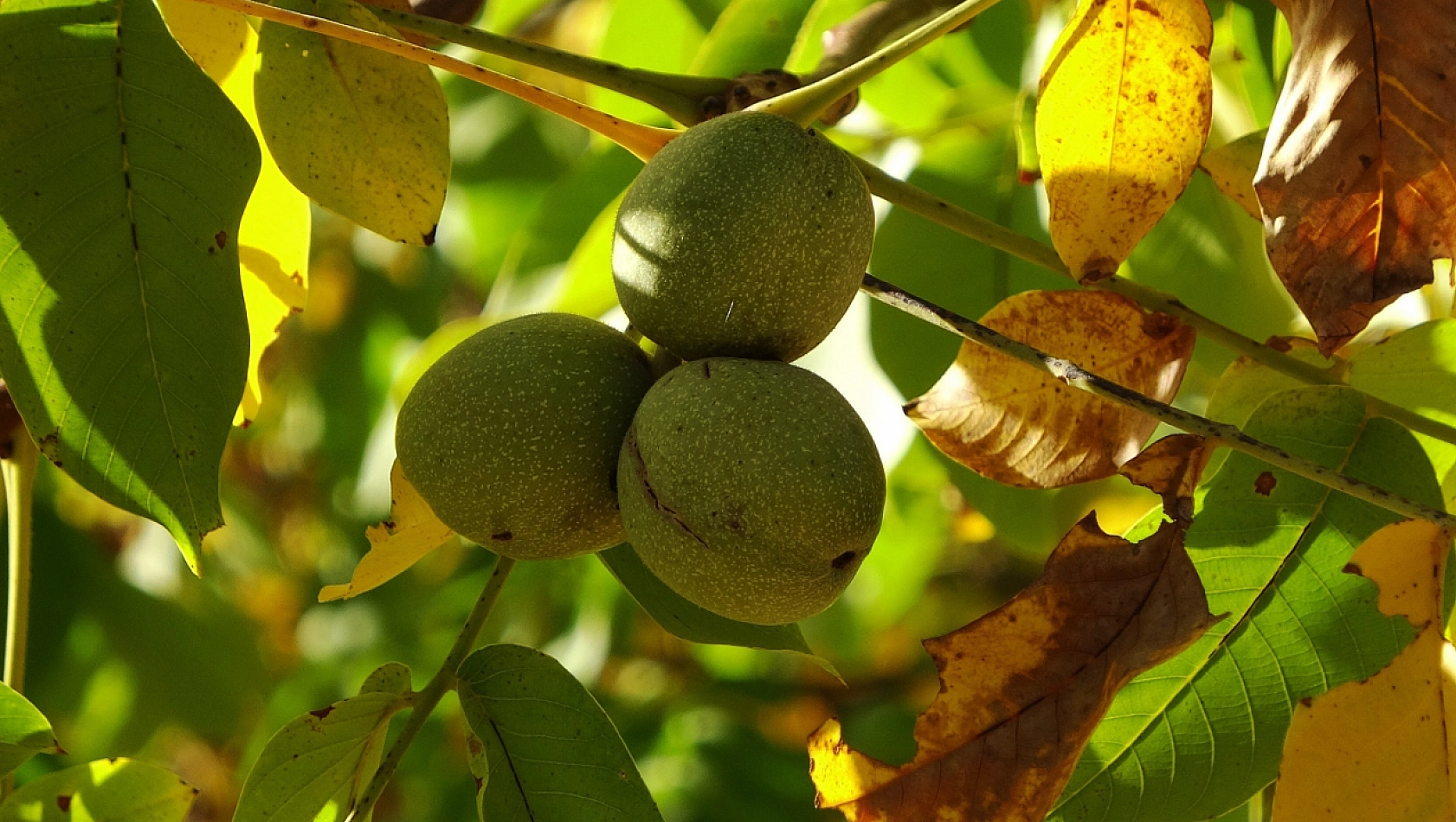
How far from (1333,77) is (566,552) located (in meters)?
0.68

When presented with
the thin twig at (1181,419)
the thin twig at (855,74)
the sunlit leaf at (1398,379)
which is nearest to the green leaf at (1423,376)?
the sunlit leaf at (1398,379)

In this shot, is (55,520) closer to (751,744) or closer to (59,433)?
(751,744)

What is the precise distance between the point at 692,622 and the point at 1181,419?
0.47 meters

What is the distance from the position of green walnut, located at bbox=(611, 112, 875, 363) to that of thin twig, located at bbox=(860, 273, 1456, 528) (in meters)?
0.09

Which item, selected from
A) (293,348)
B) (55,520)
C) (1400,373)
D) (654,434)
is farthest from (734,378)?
(293,348)

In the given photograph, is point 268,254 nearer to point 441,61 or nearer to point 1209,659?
point 441,61

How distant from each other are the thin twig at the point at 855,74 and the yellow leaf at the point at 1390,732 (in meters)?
0.53

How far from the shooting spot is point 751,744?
2.38 m

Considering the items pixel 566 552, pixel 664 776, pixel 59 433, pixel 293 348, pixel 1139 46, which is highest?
pixel 1139 46

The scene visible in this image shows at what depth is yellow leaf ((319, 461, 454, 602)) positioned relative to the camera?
119cm

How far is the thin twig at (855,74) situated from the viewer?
3.61 ft

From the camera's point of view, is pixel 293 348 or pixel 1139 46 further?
pixel 293 348

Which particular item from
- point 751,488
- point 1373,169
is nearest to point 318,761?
point 751,488

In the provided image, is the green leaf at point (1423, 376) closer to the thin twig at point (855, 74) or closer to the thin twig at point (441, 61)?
the thin twig at point (855, 74)
